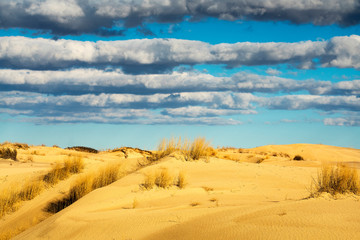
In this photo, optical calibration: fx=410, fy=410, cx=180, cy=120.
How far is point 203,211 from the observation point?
24.4 feet

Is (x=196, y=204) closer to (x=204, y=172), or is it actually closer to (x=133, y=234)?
(x=133, y=234)

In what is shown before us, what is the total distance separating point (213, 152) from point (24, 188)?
991 cm

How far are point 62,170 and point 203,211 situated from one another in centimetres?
888

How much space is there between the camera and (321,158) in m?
34.1

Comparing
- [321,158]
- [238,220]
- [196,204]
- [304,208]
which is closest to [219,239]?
[238,220]

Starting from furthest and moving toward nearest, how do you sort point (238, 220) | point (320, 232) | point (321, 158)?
point (321, 158) < point (238, 220) < point (320, 232)

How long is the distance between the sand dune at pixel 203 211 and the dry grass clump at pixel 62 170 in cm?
39

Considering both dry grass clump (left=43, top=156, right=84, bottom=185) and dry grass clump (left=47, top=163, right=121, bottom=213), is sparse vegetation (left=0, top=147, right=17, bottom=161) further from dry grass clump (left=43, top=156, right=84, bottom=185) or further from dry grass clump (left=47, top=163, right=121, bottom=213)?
dry grass clump (left=47, top=163, right=121, bottom=213)

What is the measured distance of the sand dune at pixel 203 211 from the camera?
5.86 metres

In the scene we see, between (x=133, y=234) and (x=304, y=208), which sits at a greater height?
(x=304, y=208)

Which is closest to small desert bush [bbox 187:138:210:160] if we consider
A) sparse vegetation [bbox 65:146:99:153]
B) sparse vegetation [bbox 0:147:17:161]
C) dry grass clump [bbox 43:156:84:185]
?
dry grass clump [bbox 43:156:84:185]

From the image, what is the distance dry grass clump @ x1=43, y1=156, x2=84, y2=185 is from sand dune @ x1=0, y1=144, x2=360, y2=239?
386 mm

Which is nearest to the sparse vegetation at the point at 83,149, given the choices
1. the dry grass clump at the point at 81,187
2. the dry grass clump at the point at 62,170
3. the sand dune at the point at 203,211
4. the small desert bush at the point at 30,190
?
the dry grass clump at the point at 62,170

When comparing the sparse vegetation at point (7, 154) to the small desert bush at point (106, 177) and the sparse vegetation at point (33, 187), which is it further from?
the small desert bush at point (106, 177)
